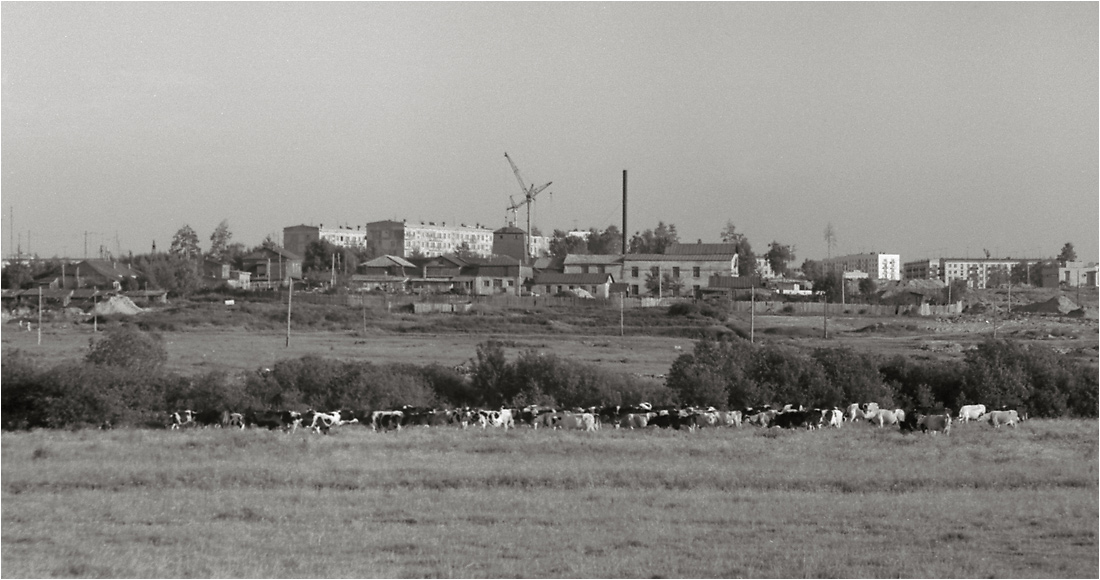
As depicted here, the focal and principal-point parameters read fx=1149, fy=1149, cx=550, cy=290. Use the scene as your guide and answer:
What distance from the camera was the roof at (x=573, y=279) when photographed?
318 ft

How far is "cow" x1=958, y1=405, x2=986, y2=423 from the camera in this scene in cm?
2697

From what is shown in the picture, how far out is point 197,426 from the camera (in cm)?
2662

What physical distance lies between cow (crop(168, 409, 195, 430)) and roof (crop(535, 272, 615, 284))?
70377 mm

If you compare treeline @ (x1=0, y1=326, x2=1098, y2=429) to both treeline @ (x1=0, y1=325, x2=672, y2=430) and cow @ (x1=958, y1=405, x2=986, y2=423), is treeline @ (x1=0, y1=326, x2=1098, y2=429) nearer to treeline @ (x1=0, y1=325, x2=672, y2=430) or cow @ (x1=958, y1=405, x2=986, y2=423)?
treeline @ (x1=0, y1=325, x2=672, y2=430)

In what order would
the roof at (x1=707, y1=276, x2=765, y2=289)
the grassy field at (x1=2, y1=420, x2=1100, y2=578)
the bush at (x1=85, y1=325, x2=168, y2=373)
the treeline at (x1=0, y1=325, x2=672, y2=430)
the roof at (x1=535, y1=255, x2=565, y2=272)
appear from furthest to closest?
the roof at (x1=535, y1=255, x2=565, y2=272), the roof at (x1=707, y1=276, x2=765, y2=289), the bush at (x1=85, y1=325, x2=168, y2=373), the treeline at (x1=0, y1=325, x2=672, y2=430), the grassy field at (x1=2, y1=420, x2=1100, y2=578)

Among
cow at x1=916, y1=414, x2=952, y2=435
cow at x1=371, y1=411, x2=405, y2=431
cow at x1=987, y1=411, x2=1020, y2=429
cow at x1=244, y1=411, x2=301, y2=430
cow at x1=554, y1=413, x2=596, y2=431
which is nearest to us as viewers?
cow at x1=916, y1=414, x2=952, y2=435

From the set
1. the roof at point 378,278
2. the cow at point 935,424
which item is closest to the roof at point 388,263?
the roof at point 378,278

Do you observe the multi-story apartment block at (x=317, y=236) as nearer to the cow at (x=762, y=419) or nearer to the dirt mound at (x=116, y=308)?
the dirt mound at (x=116, y=308)

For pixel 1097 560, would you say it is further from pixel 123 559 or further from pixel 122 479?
pixel 122 479

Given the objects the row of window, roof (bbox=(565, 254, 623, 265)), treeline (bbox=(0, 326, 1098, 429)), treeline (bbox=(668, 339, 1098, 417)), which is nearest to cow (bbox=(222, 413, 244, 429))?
treeline (bbox=(0, 326, 1098, 429))

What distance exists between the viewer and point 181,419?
88.4 ft

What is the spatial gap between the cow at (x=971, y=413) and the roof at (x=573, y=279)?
69.6 metres

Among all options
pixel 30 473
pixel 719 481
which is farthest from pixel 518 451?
pixel 30 473

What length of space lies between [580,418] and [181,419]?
937 centimetres
